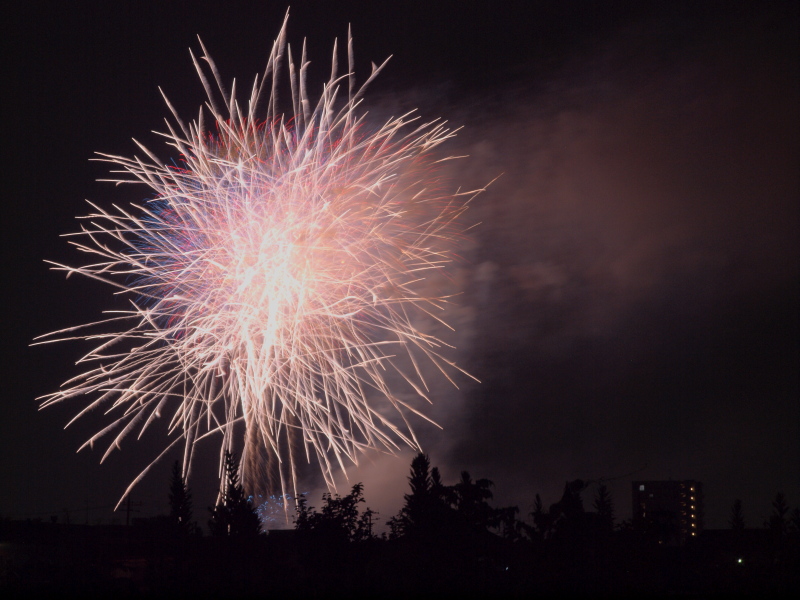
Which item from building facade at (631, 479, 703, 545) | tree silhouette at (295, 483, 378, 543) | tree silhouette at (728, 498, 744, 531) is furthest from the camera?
building facade at (631, 479, 703, 545)

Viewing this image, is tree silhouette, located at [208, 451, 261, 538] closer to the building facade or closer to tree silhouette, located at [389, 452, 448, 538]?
tree silhouette, located at [389, 452, 448, 538]

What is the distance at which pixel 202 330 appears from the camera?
26281 mm

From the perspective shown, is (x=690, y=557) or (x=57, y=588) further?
(x=690, y=557)

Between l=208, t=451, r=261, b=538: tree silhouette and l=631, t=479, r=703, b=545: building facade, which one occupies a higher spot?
l=208, t=451, r=261, b=538: tree silhouette

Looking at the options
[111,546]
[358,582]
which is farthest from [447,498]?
[111,546]

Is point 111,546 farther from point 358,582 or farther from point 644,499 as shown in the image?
point 644,499

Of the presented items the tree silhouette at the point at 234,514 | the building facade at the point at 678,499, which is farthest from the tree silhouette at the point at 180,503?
the building facade at the point at 678,499

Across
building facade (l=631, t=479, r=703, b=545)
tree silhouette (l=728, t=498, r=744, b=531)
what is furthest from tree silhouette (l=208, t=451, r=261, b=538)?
building facade (l=631, t=479, r=703, b=545)

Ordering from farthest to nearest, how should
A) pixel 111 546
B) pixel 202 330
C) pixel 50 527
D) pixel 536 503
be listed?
pixel 536 503, pixel 50 527, pixel 111 546, pixel 202 330

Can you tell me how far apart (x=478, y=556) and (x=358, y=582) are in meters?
6.76

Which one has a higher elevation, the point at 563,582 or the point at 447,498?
the point at 447,498

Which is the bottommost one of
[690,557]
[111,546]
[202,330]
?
[690,557]

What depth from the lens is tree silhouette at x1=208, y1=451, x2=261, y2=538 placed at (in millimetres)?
31641

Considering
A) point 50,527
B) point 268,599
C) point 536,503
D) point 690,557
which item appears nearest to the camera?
point 268,599
